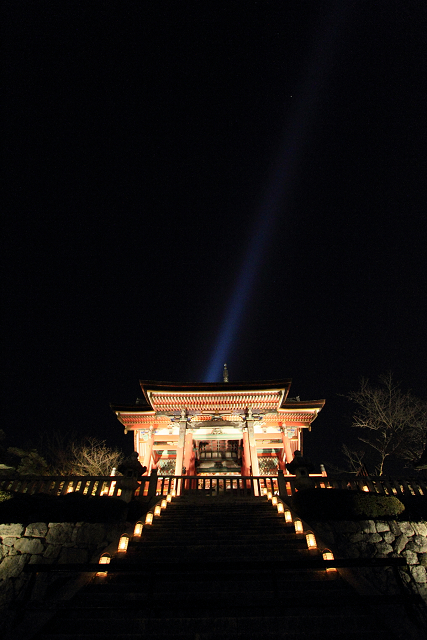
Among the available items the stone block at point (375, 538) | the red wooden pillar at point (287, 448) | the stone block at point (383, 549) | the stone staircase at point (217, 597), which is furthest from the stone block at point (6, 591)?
the red wooden pillar at point (287, 448)

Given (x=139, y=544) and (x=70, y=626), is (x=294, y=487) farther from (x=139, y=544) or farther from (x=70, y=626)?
(x=70, y=626)

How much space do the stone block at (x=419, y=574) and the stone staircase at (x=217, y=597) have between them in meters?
3.78

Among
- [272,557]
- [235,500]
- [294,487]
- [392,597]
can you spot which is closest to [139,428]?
[235,500]

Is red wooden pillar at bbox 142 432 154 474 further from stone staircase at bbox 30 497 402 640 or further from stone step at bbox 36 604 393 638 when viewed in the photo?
stone step at bbox 36 604 393 638

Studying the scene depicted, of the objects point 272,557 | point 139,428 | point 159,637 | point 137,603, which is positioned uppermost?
point 139,428

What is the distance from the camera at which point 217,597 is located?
5.93 metres

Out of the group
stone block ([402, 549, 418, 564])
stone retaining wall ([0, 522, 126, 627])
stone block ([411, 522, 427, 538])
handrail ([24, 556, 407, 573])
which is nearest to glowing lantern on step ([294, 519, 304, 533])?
stone block ([402, 549, 418, 564])

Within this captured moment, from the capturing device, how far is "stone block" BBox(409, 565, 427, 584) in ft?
28.3

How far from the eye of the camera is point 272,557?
7.48 m

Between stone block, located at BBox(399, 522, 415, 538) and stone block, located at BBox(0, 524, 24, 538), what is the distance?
12.3 metres

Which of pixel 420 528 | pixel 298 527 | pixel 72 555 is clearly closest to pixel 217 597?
pixel 298 527

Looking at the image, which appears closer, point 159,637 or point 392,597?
point 392,597

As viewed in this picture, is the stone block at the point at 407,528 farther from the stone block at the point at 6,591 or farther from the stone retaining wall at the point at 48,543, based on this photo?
the stone block at the point at 6,591

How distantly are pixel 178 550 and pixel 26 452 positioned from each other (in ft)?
73.9
